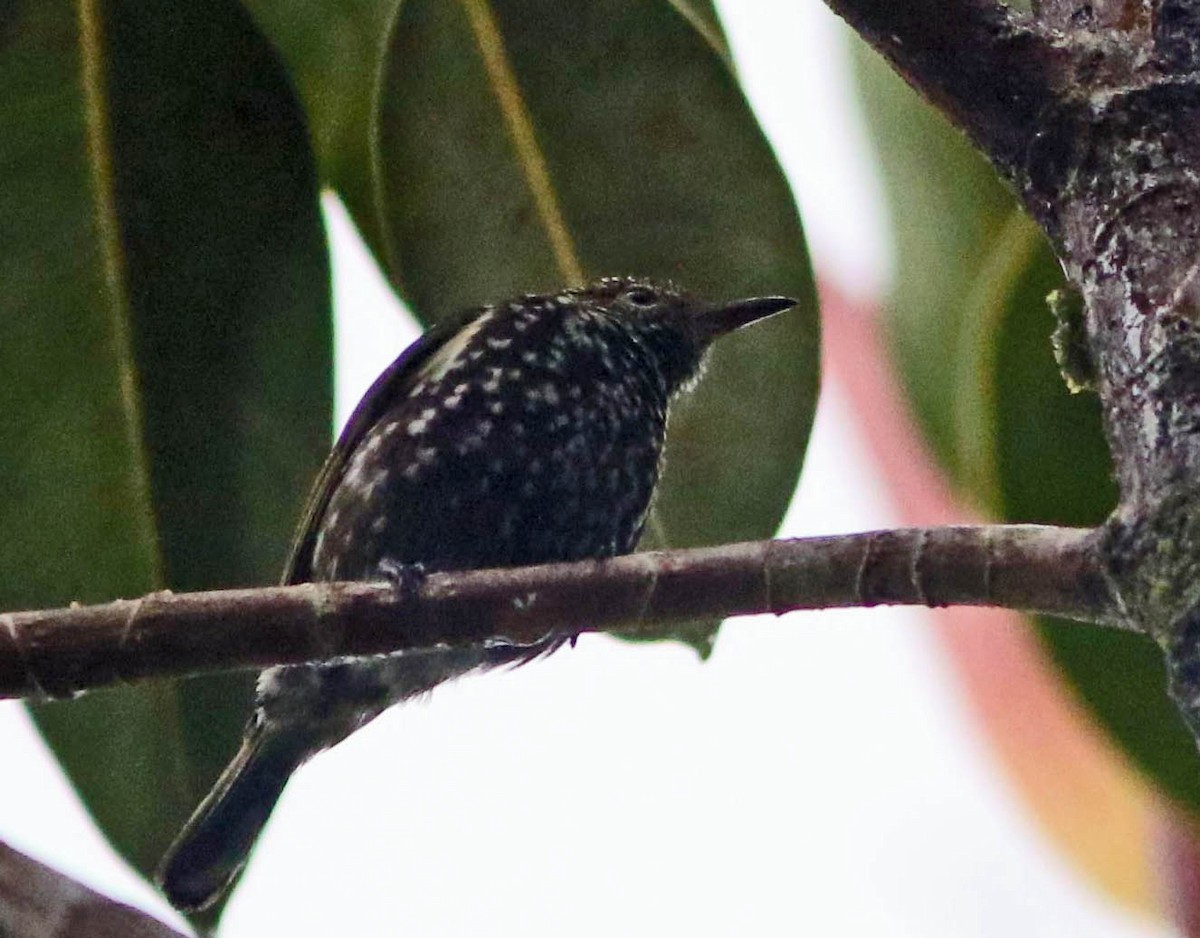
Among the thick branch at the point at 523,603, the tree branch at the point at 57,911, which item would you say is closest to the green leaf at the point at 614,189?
the thick branch at the point at 523,603

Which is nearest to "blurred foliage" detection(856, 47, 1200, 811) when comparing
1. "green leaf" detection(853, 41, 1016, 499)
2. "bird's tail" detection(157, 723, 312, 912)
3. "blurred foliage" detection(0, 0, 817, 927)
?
"green leaf" detection(853, 41, 1016, 499)

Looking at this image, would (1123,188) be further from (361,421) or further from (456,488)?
(361,421)

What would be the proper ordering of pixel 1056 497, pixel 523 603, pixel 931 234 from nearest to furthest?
pixel 523 603 → pixel 1056 497 → pixel 931 234

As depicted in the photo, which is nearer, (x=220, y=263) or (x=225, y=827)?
(x=225, y=827)

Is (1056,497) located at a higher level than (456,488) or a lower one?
higher

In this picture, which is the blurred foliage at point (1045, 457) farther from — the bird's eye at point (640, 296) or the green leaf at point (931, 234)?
the bird's eye at point (640, 296)

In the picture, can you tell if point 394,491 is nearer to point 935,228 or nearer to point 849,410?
point 935,228

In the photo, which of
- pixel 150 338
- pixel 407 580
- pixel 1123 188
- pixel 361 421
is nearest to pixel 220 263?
pixel 150 338

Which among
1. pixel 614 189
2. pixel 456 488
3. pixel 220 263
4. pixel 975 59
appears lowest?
pixel 456 488

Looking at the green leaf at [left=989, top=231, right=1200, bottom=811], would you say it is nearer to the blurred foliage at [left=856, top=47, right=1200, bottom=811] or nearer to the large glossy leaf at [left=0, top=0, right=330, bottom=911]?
the blurred foliage at [left=856, top=47, right=1200, bottom=811]
